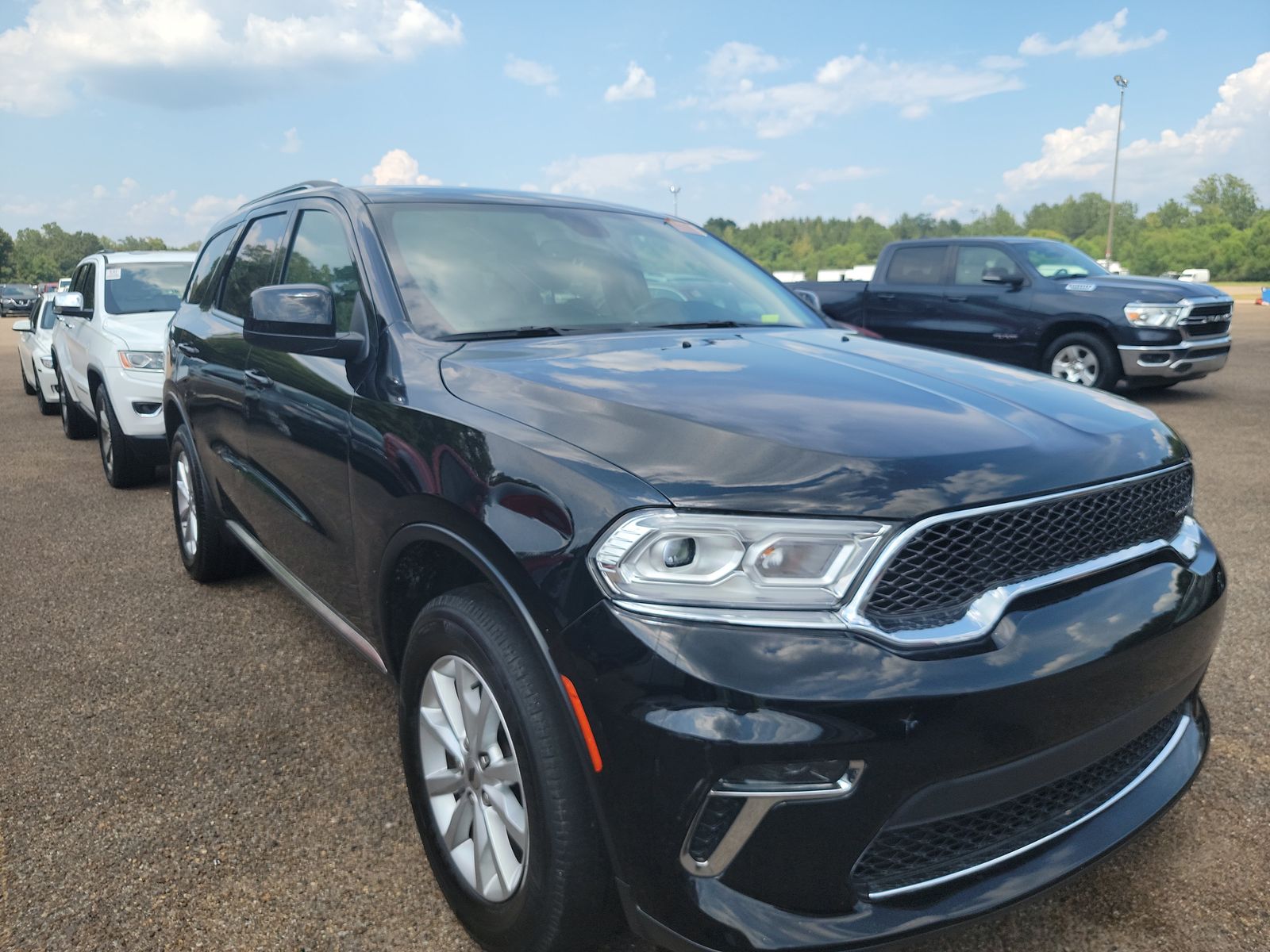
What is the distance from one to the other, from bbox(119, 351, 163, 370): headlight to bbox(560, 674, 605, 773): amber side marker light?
233 inches

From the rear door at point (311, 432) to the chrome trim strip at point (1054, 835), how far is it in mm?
1655

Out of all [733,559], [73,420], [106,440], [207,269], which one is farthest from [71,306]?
[733,559]

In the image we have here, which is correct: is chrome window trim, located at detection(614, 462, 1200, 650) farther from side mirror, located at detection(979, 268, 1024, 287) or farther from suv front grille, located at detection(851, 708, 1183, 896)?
side mirror, located at detection(979, 268, 1024, 287)

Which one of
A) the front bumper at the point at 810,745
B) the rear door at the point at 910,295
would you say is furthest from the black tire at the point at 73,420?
the front bumper at the point at 810,745

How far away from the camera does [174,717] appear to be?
328 centimetres

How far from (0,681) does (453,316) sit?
2.43 m

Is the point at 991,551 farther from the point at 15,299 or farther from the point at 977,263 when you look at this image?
the point at 15,299

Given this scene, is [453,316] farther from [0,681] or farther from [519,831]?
[0,681]

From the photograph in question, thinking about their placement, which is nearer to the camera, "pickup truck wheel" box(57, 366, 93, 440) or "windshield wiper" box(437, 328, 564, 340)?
"windshield wiper" box(437, 328, 564, 340)

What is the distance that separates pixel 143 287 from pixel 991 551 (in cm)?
777

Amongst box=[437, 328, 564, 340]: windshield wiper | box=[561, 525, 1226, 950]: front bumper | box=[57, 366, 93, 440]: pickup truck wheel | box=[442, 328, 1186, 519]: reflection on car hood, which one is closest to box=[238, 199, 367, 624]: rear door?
box=[437, 328, 564, 340]: windshield wiper

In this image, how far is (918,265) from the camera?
11344 mm

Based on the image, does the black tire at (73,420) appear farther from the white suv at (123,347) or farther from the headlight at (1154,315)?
the headlight at (1154,315)

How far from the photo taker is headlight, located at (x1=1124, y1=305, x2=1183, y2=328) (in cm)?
966
